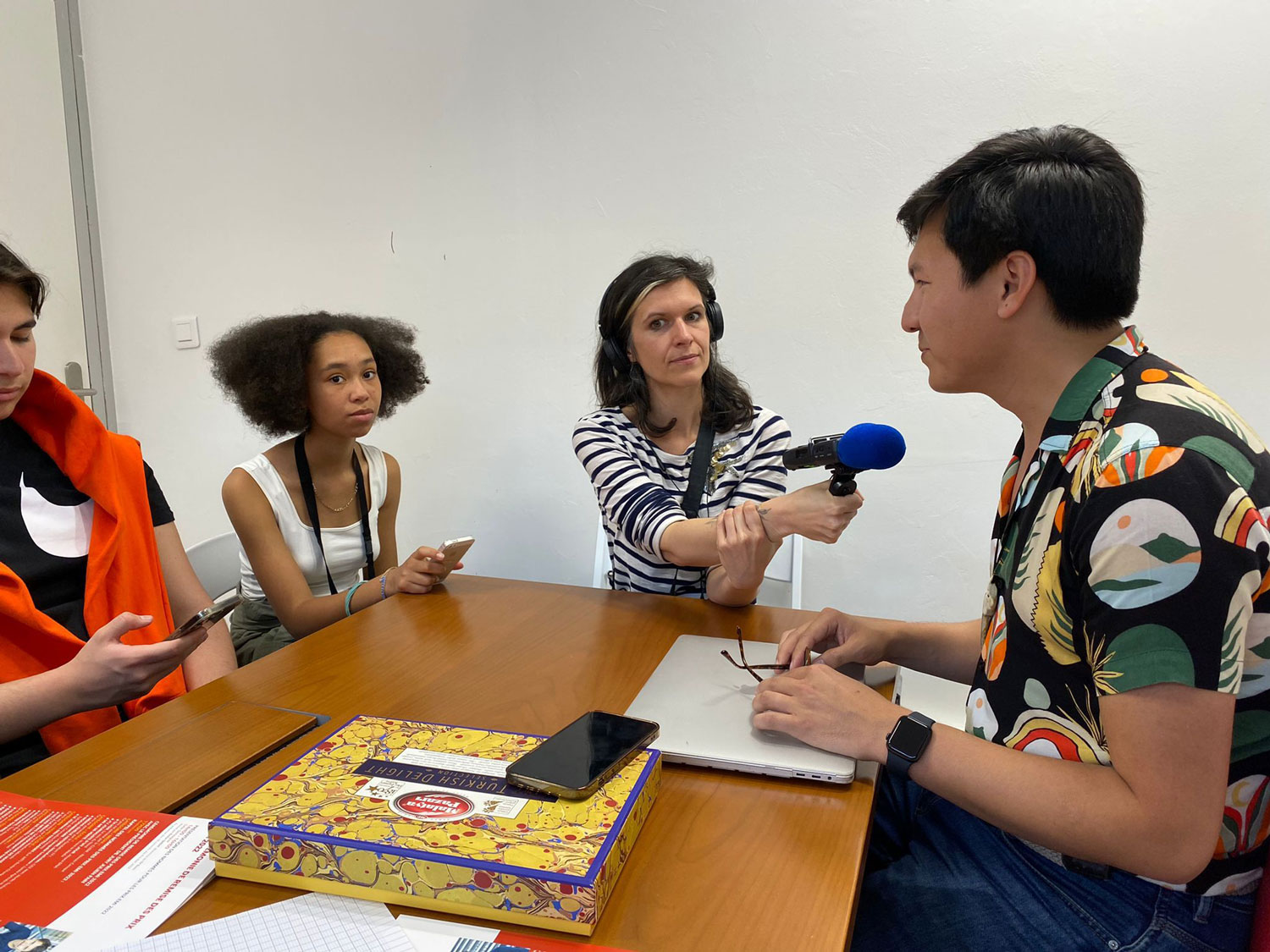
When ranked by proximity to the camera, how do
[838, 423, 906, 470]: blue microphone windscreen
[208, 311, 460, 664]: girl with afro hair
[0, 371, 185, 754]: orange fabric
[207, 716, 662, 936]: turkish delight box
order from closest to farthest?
[207, 716, 662, 936]: turkish delight box
[838, 423, 906, 470]: blue microphone windscreen
[0, 371, 185, 754]: orange fabric
[208, 311, 460, 664]: girl with afro hair

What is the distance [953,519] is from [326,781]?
1.87m

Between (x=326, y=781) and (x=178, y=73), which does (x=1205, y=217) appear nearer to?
(x=326, y=781)

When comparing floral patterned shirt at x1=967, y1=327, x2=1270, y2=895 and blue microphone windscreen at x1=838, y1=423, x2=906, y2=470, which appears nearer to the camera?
floral patterned shirt at x1=967, y1=327, x2=1270, y2=895

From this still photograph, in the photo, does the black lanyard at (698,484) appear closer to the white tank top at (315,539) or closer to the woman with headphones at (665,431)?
the woman with headphones at (665,431)

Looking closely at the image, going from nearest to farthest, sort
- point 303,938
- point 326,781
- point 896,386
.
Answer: point 303,938, point 326,781, point 896,386

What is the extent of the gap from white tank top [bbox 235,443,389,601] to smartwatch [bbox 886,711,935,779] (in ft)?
4.73

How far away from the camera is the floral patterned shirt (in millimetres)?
699

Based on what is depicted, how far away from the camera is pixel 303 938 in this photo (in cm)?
63

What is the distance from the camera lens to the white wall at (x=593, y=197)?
6.57 ft

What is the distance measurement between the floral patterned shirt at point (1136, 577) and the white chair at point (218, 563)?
1.72m

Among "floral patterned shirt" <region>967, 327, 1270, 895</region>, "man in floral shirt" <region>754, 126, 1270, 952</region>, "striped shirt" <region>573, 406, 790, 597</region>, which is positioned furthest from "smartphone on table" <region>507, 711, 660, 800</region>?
"striped shirt" <region>573, 406, 790, 597</region>

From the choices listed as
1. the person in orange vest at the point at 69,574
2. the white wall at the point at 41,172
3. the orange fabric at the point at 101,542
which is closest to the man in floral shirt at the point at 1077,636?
the person in orange vest at the point at 69,574

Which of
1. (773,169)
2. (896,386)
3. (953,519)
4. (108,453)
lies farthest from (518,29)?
(953,519)

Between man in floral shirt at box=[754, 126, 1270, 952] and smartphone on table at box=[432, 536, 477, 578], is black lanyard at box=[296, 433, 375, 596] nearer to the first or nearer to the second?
smartphone on table at box=[432, 536, 477, 578]
